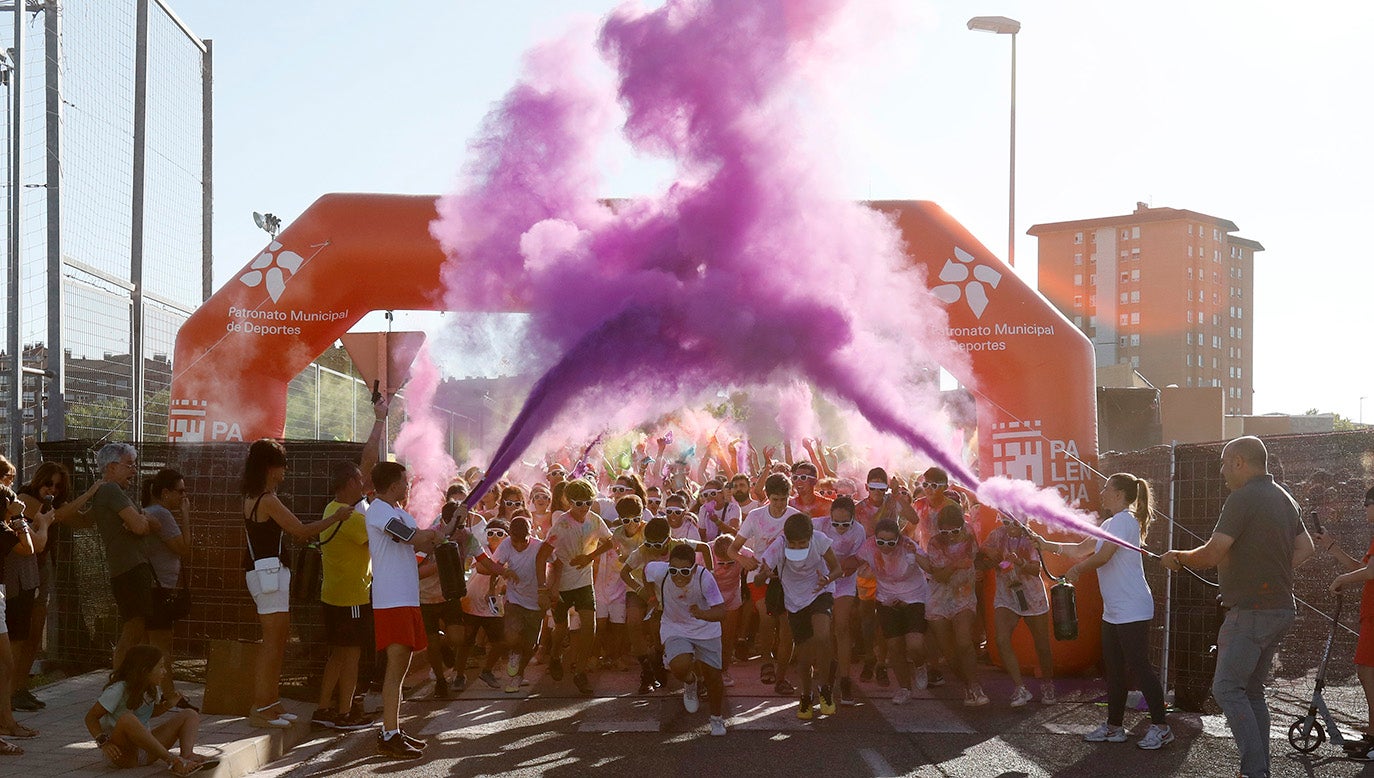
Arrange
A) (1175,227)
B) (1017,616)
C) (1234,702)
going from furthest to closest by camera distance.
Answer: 1. (1175,227)
2. (1017,616)
3. (1234,702)

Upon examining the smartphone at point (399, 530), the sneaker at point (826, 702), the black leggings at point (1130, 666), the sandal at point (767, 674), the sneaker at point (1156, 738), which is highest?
the smartphone at point (399, 530)

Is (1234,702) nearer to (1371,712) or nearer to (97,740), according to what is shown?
(1371,712)

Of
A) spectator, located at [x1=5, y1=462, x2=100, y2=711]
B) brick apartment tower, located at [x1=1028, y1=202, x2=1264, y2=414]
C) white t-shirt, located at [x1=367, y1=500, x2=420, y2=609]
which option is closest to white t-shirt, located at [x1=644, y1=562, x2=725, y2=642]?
white t-shirt, located at [x1=367, y1=500, x2=420, y2=609]

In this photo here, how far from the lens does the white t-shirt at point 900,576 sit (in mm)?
9969

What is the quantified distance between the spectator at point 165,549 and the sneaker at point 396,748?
1.49m

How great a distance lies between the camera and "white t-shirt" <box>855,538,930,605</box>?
997 cm

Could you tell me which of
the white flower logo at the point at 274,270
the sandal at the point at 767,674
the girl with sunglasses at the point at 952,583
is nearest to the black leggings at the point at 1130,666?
the girl with sunglasses at the point at 952,583

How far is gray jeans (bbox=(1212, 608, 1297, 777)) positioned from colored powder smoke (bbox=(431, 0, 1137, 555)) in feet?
6.52

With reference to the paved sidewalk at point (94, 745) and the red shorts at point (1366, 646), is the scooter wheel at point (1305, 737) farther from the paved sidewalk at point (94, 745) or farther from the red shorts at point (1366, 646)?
the paved sidewalk at point (94, 745)

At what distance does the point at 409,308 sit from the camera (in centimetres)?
1127

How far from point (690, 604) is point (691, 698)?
0.80m

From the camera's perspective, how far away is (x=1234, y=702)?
6.62 metres

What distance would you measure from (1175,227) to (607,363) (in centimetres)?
9601

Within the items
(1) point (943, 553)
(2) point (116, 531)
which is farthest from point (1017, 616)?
(2) point (116, 531)
